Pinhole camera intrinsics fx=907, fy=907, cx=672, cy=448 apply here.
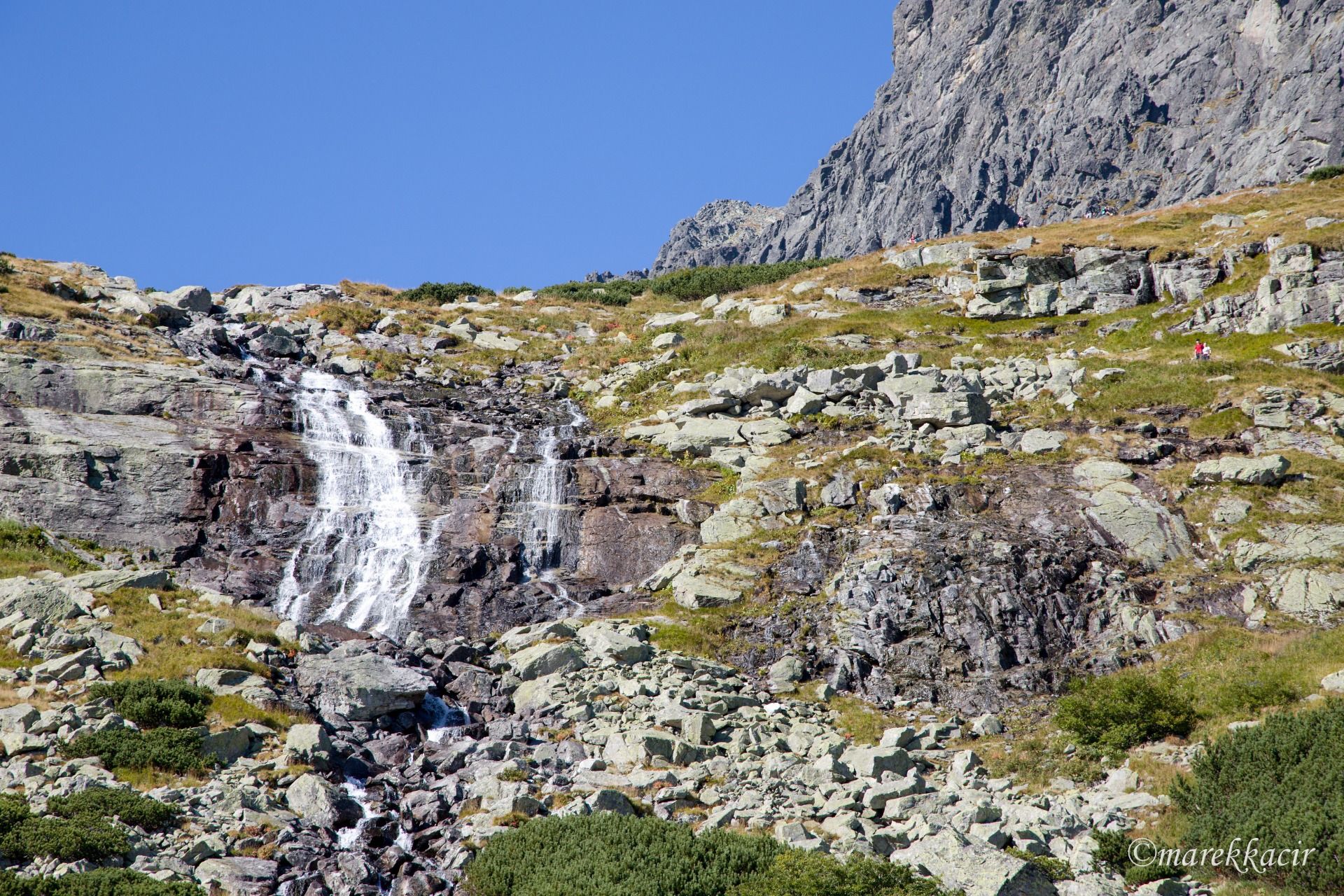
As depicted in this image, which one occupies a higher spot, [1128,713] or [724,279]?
[724,279]

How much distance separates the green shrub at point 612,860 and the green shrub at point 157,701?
8.27 meters

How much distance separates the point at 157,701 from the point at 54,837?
5.45 m

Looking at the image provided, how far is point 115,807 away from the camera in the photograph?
17.1 metres

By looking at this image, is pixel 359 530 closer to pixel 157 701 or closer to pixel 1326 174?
pixel 157 701

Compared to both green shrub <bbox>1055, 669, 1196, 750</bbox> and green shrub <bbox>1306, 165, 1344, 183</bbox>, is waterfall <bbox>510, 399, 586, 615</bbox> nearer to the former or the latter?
green shrub <bbox>1055, 669, 1196, 750</bbox>

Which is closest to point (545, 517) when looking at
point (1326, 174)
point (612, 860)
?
point (612, 860)

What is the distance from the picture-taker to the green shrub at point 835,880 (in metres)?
15.1

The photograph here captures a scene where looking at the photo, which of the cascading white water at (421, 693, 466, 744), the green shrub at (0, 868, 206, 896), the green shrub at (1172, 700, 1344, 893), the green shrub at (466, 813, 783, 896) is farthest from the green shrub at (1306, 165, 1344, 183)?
the green shrub at (0, 868, 206, 896)

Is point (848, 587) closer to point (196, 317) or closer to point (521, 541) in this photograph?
point (521, 541)

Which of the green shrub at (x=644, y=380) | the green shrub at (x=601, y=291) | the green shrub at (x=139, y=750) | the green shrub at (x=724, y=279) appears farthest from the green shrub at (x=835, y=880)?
the green shrub at (x=601, y=291)

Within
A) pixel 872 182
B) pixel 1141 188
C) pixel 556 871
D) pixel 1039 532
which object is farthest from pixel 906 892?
pixel 872 182

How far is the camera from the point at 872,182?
588ft

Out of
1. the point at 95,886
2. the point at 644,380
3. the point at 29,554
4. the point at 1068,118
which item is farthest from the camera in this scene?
the point at 1068,118

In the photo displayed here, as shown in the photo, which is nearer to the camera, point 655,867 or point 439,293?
point 655,867
